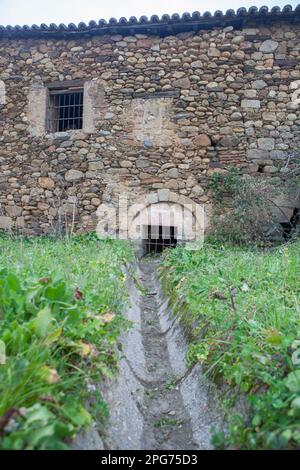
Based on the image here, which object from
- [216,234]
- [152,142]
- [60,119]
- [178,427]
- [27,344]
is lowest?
[178,427]

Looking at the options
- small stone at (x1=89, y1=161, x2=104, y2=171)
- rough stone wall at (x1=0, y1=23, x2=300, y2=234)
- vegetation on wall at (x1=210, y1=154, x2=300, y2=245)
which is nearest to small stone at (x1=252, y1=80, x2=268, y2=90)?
rough stone wall at (x1=0, y1=23, x2=300, y2=234)

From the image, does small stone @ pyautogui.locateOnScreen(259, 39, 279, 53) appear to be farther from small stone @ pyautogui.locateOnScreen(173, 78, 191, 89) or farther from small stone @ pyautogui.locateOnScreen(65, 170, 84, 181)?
small stone @ pyautogui.locateOnScreen(65, 170, 84, 181)

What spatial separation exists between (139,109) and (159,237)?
2.57 m

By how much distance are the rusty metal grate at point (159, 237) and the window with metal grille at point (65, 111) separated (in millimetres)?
2786

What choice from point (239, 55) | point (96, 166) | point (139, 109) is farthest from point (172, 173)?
point (239, 55)

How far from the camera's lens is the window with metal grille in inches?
301

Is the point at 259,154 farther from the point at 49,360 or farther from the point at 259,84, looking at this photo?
the point at 49,360

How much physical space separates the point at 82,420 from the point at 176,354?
5.23 ft

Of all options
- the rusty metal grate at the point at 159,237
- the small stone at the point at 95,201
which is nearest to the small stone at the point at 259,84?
the rusty metal grate at the point at 159,237

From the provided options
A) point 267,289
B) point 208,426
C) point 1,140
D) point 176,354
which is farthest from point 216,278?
point 1,140

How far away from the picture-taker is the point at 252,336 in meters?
2.11

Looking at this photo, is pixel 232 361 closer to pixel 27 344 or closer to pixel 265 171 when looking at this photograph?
pixel 27 344

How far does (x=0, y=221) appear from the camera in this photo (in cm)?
767

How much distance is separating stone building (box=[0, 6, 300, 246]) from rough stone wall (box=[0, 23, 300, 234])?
2cm
